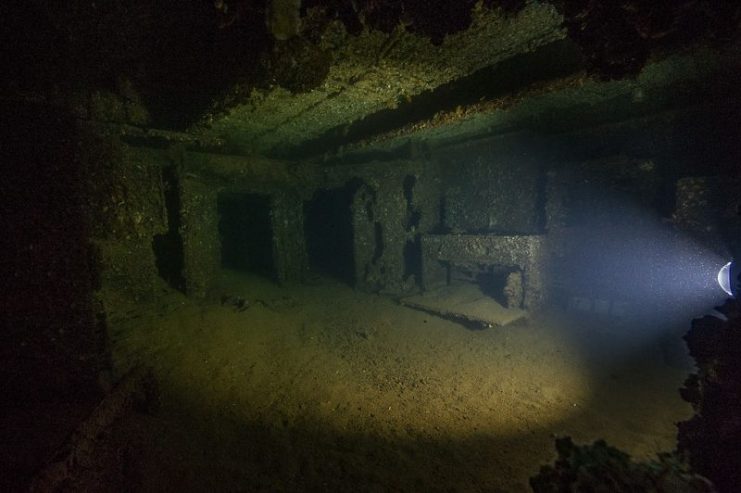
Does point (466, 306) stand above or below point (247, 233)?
below

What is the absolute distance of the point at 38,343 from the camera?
2.03 metres

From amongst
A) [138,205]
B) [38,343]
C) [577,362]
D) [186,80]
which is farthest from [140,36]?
[577,362]

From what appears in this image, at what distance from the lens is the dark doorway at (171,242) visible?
16.1 ft

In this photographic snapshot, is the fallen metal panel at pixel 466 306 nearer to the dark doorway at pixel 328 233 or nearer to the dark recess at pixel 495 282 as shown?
the dark recess at pixel 495 282

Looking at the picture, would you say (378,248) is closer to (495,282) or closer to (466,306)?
(466,306)

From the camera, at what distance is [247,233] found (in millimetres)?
7684

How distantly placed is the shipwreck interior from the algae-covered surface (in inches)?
1.1

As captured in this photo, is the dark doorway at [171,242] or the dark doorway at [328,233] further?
the dark doorway at [328,233]

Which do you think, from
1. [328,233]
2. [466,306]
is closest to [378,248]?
[466,306]

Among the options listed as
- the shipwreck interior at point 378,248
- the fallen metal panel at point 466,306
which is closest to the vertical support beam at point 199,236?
the shipwreck interior at point 378,248

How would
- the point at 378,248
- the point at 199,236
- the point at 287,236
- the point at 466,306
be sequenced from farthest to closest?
the point at 378,248
the point at 287,236
the point at 466,306
the point at 199,236

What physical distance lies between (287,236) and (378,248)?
1.81 metres

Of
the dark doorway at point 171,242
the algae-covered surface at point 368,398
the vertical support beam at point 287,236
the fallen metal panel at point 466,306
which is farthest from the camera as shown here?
the vertical support beam at point 287,236

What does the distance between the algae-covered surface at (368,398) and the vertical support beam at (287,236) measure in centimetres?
119
